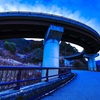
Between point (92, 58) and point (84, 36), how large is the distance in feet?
63.3

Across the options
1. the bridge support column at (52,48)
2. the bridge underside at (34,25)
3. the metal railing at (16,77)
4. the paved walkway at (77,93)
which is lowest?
the paved walkway at (77,93)

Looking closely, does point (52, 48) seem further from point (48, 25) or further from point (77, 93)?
point (77, 93)

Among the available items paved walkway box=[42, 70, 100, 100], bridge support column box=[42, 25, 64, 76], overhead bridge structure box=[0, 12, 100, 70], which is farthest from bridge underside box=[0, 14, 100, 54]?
paved walkway box=[42, 70, 100, 100]

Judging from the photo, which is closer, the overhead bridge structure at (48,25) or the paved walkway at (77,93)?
the paved walkway at (77,93)

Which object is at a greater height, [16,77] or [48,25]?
[48,25]

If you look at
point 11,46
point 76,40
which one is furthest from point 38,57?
point 76,40

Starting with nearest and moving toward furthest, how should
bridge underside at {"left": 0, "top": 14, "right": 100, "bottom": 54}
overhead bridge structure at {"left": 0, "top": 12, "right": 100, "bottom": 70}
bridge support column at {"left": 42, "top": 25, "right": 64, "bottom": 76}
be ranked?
bridge support column at {"left": 42, "top": 25, "right": 64, "bottom": 76}
overhead bridge structure at {"left": 0, "top": 12, "right": 100, "bottom": 70}
bridge underside at {"left": 0, "top": 14, "right": 100, "bottom": 54}

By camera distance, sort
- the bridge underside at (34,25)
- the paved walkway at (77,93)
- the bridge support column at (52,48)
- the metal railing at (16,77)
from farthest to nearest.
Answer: the bridge underside at (34,25)
the bridge support column at (52,48)
the paved walkway at (77,93)
the metal railing at (16,77)

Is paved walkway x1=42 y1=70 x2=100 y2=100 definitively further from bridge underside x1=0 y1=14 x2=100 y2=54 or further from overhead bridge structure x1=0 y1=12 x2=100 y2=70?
bridge underside x1=0 y1=14 x2=100 y2=54

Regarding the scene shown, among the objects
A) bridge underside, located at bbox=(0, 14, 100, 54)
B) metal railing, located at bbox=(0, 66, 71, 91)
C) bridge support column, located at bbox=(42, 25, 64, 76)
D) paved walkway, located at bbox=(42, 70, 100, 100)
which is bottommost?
paved walkway, located at bbox=(42, 70, 100, 100)

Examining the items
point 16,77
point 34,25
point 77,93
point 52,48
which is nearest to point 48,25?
point 34,25

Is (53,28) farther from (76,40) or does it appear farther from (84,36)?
(76,40)

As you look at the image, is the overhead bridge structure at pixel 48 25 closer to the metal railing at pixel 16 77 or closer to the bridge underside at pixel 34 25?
the bridge underside at pixel 34 25

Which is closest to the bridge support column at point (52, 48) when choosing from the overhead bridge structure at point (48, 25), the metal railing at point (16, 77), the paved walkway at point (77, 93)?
the overhead bridge structure at point (48, 25)
